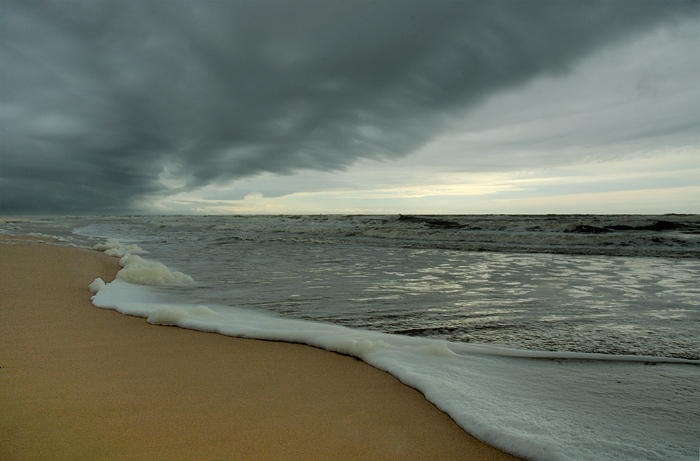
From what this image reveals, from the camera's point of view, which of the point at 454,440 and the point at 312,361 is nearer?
the point at 454,440

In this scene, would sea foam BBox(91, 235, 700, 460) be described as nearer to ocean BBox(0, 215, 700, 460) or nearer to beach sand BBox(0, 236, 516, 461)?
ocean BBox(0, 215, 700, 460)

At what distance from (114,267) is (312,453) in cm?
741

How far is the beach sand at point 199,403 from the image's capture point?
155 cm

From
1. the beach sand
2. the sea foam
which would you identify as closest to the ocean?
the sea foam

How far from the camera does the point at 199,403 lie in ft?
6.31

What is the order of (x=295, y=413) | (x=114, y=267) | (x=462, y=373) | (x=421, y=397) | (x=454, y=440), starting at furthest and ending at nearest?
(x=114, y=267) → (x=462, y=373) → (x=421, y=397) → (x=295, y=413) → (x=454, y=440)

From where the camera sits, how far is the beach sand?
→ 5.09 feet

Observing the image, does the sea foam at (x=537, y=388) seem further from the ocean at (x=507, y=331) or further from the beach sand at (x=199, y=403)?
the beach sand at (x=199, y=403)

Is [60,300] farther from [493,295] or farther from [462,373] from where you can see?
[493,295]

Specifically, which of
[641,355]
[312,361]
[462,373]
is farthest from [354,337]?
[641,355]

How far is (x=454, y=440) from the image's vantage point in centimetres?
167

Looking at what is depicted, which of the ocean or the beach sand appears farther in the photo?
the ocean

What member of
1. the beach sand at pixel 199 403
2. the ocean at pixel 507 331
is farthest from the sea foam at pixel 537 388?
the beach sand at pixel 199 403

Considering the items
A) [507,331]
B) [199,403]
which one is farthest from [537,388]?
[199,403]
